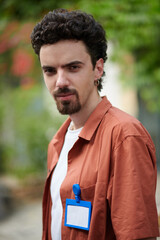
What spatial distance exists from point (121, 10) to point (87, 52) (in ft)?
10.2

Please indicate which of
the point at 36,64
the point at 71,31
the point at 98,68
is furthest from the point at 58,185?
the point at 36,64

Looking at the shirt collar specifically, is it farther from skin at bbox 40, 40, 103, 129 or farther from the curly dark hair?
the curly dark hair

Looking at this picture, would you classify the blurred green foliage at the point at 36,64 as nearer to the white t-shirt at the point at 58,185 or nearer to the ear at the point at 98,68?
the ear at the point at 98,68

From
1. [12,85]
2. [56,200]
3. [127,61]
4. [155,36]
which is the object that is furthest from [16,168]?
[56,200]

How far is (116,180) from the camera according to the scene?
1.49 meters

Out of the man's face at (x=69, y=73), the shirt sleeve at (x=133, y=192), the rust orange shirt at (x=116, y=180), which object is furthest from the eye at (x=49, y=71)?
the shirt sleeve at (x=133, y=192)

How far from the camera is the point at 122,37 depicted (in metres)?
4.93

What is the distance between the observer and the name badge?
5.26ft

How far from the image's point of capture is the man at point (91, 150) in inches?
57.5

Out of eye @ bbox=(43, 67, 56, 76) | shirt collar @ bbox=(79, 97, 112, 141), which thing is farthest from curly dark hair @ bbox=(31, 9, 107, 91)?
shirt collar @ bbox=(79, 97, 112, 141)

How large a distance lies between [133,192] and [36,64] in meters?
8.14

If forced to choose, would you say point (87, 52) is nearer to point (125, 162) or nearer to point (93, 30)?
point (93, 30)

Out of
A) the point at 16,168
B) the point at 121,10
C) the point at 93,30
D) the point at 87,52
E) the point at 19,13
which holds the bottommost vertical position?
the point at 16,168

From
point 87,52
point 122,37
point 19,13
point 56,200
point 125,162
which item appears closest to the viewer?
point 125,162
